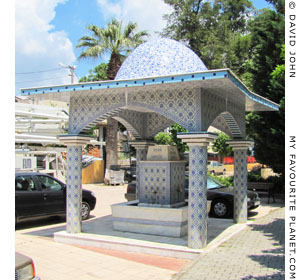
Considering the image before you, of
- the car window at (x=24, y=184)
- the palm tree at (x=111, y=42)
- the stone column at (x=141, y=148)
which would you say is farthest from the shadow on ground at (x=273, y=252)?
the palm tree at (x=111, y=42)

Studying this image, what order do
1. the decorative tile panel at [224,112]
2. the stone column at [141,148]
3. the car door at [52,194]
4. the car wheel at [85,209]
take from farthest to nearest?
the car wheel at [85,209] → the stone column at [141,148] → the car door at [52,194] → the decorative tile panel at [224,112]

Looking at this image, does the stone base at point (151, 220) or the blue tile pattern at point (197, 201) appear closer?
the blue tile pattern at point (197, 201)

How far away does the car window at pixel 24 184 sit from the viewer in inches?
404

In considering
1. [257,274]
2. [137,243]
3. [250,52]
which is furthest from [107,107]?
[250,52]

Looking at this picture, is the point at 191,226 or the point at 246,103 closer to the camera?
the point at 191,226

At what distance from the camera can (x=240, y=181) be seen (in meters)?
10.6

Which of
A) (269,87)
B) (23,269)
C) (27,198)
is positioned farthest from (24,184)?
(269,87)

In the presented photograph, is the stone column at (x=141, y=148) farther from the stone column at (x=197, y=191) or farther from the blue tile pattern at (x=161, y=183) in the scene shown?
the stone column at (x=197, y=191)

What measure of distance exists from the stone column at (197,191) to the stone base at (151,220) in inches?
29.6

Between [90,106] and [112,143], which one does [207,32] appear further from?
[90,106]

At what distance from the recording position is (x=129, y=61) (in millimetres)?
9227

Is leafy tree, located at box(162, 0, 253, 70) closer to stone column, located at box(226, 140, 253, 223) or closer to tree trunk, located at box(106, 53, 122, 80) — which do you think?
tree trunk, located at box(106, 53, 122, 80)
